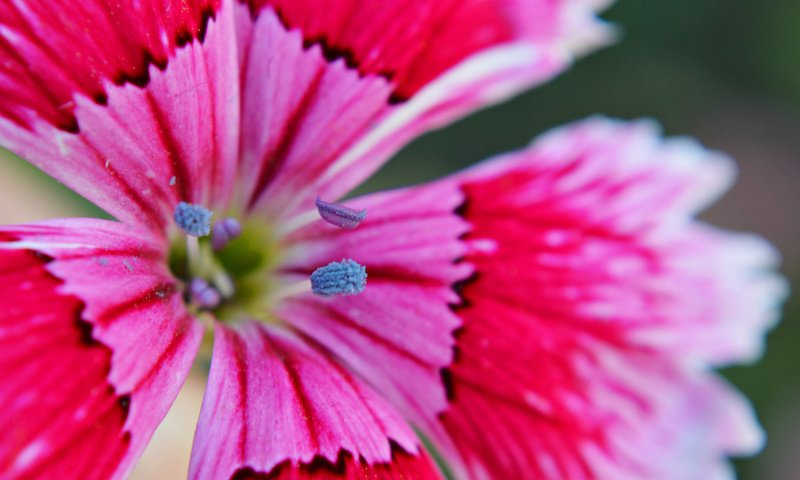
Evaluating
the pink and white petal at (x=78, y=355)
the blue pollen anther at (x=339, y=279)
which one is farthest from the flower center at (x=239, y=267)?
the pink and white petal at (x=78, y=355)

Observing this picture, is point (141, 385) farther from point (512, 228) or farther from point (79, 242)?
point (512, 228)

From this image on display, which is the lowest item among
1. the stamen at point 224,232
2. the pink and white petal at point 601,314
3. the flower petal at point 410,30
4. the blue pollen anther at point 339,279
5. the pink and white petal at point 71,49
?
the pink and white petal at point 601,314

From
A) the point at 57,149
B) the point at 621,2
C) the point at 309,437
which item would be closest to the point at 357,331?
the point at 309,437

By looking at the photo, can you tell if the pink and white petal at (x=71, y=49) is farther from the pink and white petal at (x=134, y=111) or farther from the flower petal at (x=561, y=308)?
the flower petal at (x=561, y=308)

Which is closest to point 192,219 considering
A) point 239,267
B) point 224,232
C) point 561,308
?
point 224,232

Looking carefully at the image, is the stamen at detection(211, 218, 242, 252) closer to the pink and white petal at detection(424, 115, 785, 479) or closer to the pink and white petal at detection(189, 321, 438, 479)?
the pink and white petal at detection(189, 321, 438, 479)

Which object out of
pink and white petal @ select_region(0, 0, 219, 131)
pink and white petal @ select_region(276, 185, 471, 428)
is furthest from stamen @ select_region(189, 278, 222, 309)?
pink and white petal @ select_region(0, 0, 219, 131)

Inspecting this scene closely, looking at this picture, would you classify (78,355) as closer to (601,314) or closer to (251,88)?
(251,88)

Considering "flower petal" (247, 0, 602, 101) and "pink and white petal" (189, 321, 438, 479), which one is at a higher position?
"flower petal" (247, 0, 602, 101)

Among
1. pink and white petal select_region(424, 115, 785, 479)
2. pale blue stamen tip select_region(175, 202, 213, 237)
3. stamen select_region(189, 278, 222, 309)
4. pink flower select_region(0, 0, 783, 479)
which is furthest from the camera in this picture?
pink and white petal select_region(424, 115, 785, 479)

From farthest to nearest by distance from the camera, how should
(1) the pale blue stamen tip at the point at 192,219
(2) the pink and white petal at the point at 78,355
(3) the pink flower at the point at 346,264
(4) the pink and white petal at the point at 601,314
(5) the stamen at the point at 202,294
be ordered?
(4) the pink and white petal at the point at 601,314, (5) the stamen at the point at 202,294, (1) the pale blue stamen tip at the point at 192,219, (3) the pink flower at the point at 346,264, (2) the pink and white petal at the point at 78,355
